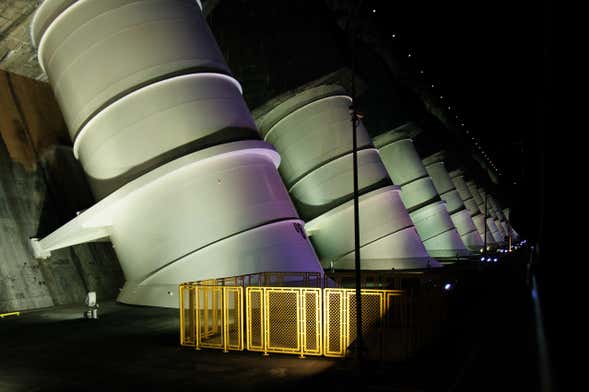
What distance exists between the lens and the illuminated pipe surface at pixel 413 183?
4434 centimetres

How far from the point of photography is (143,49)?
17.9 m

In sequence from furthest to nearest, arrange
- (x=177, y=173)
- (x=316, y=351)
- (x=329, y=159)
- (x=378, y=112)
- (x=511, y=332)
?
(x=378, y=112), (x=329, y=159), (x=177, y=173), (x=511, y=332), (x=316, y=351)

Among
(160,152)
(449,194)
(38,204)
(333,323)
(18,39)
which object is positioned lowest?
(333,323)

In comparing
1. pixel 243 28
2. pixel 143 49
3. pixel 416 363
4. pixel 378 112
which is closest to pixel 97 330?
pixel 416 363

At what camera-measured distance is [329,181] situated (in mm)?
30719

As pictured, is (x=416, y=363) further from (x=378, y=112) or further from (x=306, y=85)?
(x=378, y=112)

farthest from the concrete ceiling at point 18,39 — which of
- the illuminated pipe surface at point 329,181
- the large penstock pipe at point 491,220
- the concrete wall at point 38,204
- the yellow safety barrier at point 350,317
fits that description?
the large penstock pipe at point 491,220

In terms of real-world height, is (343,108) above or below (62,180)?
above

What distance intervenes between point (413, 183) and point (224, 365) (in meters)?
36.5

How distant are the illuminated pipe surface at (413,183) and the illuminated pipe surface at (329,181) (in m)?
12.6

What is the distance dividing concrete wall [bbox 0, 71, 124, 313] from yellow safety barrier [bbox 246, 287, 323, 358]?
10.7 m

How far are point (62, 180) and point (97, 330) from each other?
11843 millimetres

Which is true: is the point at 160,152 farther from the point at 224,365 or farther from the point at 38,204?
the point at 224,365

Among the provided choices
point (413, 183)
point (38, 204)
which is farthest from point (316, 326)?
point (413, 183)
